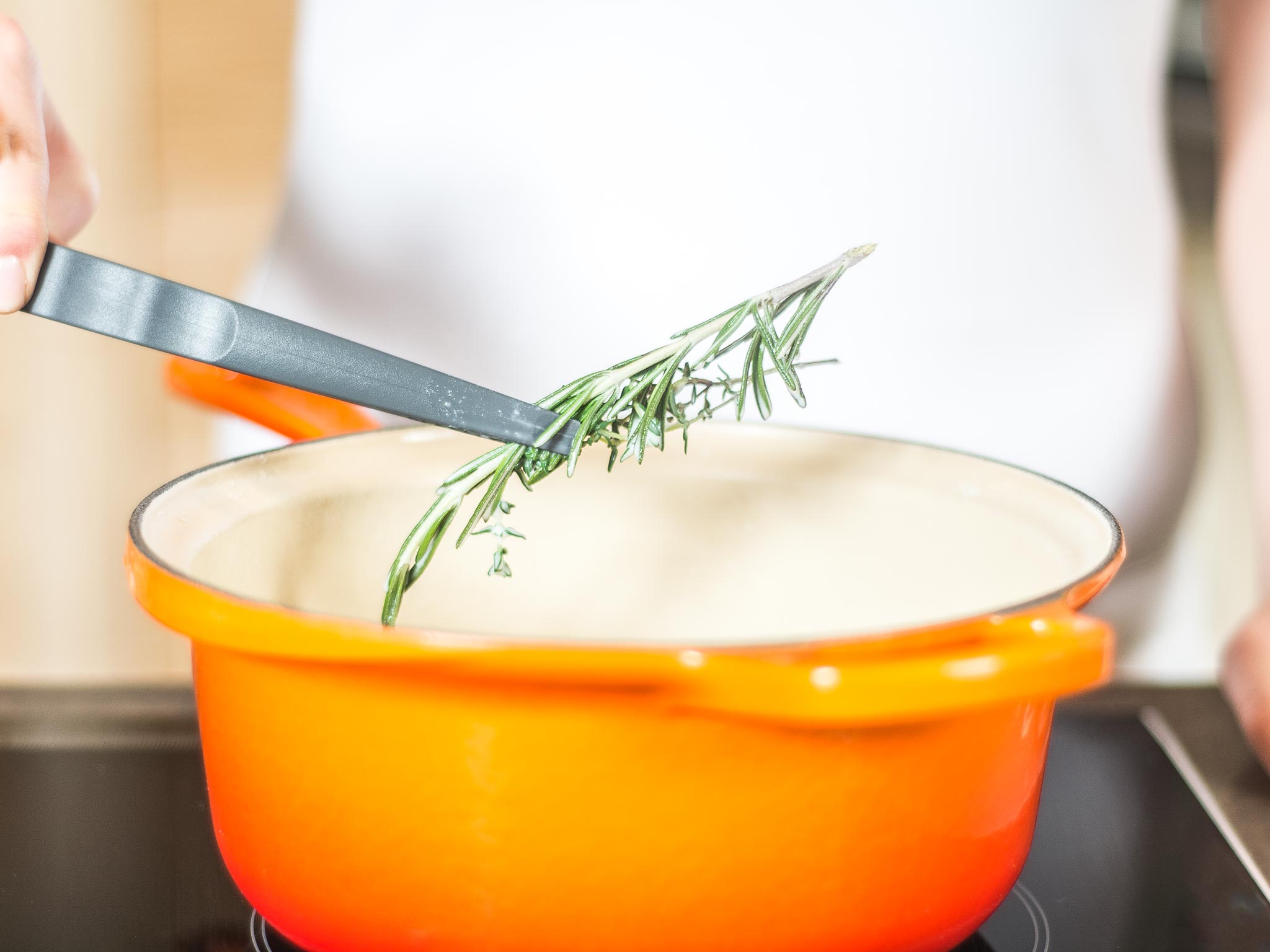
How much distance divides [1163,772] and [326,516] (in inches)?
14.7

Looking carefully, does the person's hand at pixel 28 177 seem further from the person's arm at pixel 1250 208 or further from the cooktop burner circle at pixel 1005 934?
the person's arm at pixel 1250 208

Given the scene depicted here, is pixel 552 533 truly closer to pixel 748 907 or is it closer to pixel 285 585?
pixel 285 585

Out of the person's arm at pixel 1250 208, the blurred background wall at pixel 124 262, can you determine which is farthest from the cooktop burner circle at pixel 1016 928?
the blurred background wall at pixel 124 262

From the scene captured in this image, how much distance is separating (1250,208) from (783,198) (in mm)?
284

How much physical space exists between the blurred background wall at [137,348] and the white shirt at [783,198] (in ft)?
1.59

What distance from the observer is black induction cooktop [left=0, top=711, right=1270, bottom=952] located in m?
0.39

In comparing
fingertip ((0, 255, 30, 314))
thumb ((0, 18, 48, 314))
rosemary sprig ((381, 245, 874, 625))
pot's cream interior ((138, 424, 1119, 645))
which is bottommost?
pot's cream interior ((138, 424, 1119, 645))

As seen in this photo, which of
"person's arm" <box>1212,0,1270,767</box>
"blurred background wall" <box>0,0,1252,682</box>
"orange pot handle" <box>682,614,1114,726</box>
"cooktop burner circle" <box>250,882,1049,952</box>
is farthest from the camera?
"blurred background wall" <box>0,0,1252,682</box>

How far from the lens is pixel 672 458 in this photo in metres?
0.49

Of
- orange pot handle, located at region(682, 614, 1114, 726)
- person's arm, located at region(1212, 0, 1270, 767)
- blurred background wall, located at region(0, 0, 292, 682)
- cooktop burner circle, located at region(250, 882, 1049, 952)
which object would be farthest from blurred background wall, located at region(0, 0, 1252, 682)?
orange pot handle, located at region(682, 614, 1114, 726)

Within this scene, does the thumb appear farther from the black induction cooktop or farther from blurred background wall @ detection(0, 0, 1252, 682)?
blurred background wall @ detection(0, 0, 1252, 682)

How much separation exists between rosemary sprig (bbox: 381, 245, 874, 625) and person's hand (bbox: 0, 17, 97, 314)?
0.14 m

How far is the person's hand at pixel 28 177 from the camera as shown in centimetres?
32

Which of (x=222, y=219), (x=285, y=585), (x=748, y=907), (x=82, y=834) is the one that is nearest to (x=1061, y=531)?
(x=748, y=907)
